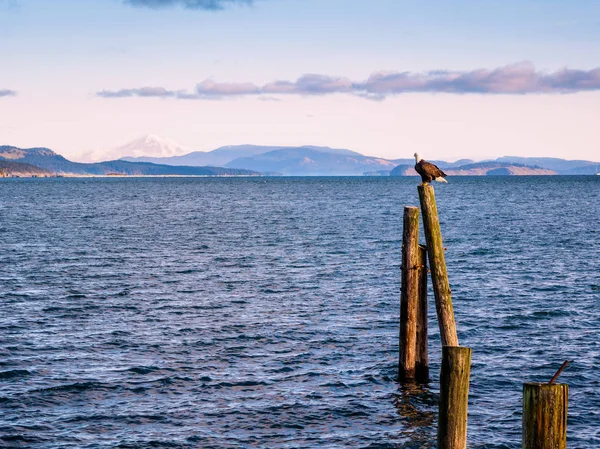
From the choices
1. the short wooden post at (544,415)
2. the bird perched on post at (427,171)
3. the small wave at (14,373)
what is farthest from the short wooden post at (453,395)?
the small wave at (14,373)

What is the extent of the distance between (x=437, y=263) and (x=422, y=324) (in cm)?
226

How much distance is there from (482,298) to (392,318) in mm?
5870

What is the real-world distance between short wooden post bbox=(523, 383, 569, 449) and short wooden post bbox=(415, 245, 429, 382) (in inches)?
350

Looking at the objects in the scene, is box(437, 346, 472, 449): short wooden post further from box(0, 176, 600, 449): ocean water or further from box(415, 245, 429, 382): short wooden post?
box(415, 245, 429, 382): short wooden post

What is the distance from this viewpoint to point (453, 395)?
12180mm

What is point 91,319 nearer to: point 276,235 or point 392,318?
point 392,318

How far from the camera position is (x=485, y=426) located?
669 inches

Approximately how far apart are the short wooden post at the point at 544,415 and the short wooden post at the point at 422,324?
888 cm

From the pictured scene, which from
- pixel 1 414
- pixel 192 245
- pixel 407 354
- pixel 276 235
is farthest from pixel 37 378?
pixel 276 235

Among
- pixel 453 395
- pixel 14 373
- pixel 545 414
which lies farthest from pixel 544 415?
pixel 14 373

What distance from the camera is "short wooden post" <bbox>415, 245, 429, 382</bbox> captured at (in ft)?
59.7

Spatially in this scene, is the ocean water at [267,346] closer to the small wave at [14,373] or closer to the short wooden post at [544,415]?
the small wave at [14,373]

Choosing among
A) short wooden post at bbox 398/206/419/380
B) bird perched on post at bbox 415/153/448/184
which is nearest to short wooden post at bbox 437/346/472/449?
short wooden post at bbox 398/206/419/380

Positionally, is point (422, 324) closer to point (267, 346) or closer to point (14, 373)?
point (267, 346)
